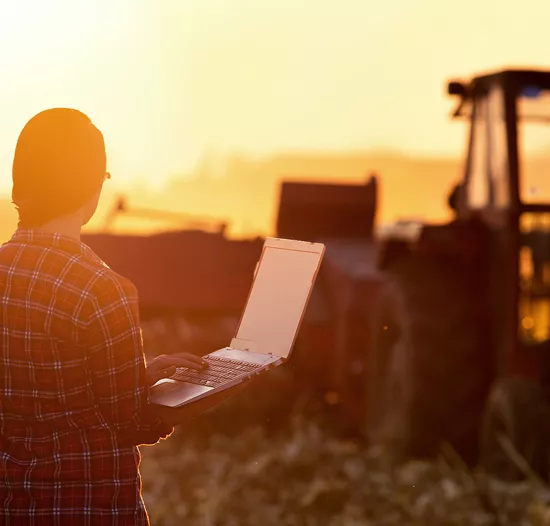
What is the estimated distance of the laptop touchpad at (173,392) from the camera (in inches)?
88.2

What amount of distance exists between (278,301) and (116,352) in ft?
2.09

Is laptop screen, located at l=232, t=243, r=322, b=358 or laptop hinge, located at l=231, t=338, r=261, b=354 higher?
laptop screen, located at l=232, t=243, r=322, b=358

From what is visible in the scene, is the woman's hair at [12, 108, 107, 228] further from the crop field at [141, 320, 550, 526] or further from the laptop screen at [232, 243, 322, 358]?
the crop field at [141, 320, 550, 526]

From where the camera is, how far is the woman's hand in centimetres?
234

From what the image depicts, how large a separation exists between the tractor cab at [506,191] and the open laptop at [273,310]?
308cm

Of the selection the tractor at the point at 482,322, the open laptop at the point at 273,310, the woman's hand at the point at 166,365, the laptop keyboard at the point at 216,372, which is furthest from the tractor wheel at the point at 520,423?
the woman's hand at the point at 166,365

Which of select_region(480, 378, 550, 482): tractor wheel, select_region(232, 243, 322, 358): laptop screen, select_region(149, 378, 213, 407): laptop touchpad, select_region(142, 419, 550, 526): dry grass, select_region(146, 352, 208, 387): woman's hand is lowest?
select_region(142, 419, 550, 526): dry grass

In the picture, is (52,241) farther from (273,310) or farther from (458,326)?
(458,326)

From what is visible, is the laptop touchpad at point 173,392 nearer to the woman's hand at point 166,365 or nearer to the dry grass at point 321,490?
the woman's hand at point 166,365

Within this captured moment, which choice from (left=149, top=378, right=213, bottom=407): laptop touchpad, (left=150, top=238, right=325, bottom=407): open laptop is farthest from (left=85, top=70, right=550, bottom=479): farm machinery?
(left=149, top=378, right=213, bottom=407): laptop touchpad

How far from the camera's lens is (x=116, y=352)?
2148mm

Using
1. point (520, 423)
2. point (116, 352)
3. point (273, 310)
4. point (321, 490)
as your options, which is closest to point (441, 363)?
point (520, 423)

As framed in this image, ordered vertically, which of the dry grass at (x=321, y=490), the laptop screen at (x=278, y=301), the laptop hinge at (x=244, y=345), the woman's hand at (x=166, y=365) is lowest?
the dry grass at (x=321, y=490)

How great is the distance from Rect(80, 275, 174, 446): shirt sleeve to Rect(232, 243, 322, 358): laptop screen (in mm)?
530
